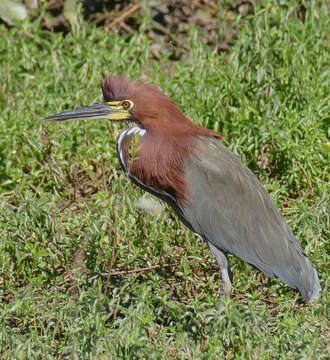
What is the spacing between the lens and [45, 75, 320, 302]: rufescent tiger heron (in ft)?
16.1

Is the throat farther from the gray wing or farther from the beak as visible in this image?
the gray wing

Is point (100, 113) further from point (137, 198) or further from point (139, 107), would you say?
point (137, 198)

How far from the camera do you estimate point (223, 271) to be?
16.0 feet

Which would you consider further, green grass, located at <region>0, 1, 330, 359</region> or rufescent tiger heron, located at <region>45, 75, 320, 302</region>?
rufescent tiger heron, located at <region>45, 75, 320, 302</region>

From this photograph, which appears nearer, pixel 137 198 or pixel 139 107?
pixel 139 107

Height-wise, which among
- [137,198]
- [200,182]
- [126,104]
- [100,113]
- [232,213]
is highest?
[126,104]

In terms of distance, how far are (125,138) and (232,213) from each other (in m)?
0.78

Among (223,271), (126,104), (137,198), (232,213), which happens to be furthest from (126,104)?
(223,271)

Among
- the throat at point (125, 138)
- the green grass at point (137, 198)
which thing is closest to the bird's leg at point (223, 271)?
the green grass at point (137, 198)

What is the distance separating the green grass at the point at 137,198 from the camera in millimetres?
3902

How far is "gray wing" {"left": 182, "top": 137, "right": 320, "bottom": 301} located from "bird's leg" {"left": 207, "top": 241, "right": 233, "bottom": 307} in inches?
1.4

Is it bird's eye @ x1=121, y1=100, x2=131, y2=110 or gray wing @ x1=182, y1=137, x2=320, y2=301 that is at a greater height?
bird's eye @ x1=121, y1=100, x2=131, y2=110

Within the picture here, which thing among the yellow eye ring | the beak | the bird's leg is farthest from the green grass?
the yellow eye ring

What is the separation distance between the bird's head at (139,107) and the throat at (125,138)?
36mm
